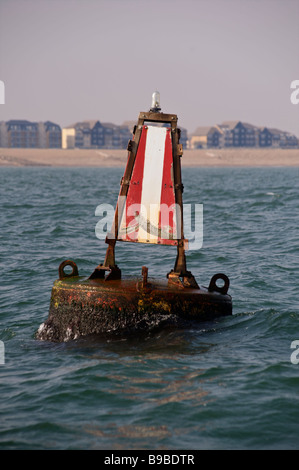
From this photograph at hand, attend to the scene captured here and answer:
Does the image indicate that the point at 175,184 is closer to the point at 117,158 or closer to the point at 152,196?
the point at 152,196

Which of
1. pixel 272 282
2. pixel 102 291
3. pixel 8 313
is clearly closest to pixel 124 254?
pixel 272 282

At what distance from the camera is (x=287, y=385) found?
732 centimetres

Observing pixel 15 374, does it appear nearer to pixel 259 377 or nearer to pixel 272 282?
pixel 259 377

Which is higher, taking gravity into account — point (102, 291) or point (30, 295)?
point (102, 291)

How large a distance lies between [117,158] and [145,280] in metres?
160

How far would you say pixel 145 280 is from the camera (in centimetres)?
829

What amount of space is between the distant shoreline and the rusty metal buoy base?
149 m

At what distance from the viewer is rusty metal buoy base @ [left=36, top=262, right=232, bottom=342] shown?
831 centimetres

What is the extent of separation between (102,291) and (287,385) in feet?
7.82

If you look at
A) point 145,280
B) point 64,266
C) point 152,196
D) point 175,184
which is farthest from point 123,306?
point 175,184

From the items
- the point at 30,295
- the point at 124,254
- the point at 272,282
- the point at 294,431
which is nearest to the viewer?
the point at 294,431

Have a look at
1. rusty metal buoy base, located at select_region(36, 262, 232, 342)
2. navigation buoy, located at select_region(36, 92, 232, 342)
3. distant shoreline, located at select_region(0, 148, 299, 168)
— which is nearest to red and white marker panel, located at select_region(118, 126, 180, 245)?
navigation buoy, located at select_region(36, 92, 232, 342)

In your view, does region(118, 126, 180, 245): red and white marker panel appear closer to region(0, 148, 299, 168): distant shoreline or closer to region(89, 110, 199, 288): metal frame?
region(89, 110, 199, 288): metal frame

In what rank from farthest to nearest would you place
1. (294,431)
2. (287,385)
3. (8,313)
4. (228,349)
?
(8,313), (228,349), (287,385), (294,431)
